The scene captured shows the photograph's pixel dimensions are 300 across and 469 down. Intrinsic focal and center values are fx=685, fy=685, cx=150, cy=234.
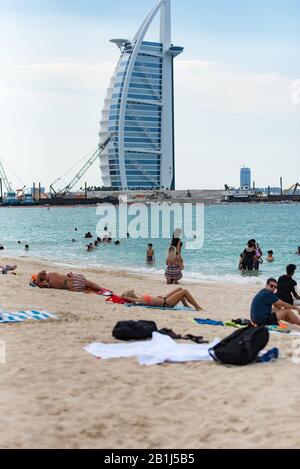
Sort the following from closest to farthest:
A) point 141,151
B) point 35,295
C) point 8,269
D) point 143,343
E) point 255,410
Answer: point 255,410
point 143,343
point 35,295
point 8,269
point 141,151

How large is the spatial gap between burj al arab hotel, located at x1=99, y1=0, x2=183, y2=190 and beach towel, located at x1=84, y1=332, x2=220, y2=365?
459 ft

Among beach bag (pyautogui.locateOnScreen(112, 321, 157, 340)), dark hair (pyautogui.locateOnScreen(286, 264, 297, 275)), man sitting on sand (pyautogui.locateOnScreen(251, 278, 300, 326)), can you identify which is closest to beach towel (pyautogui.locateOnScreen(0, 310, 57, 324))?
beach bag (pyautogui.locateOnScreen(112, 321, 157, 340))

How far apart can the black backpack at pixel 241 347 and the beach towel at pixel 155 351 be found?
21cm

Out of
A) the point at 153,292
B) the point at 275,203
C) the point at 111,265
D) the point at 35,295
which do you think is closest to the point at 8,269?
the point at 153,292

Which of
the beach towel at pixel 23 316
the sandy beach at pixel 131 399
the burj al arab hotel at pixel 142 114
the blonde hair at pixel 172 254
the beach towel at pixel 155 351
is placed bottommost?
the sandy beach at pixel 131 399

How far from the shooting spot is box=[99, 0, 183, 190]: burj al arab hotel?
147500 mm

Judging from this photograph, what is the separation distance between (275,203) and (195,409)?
168 metres

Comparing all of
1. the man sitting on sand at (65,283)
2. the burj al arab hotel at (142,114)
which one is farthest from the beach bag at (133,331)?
the burj al arab hotel at (142,114)

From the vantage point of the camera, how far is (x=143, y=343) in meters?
7.48

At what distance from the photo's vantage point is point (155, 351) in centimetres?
708

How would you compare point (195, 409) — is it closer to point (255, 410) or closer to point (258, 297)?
point (255, 410)

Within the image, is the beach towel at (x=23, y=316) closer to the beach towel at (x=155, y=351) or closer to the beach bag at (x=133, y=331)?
the beach bag at (x=133, y=331)

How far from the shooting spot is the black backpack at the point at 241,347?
6598mm

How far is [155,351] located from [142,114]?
146439mm
